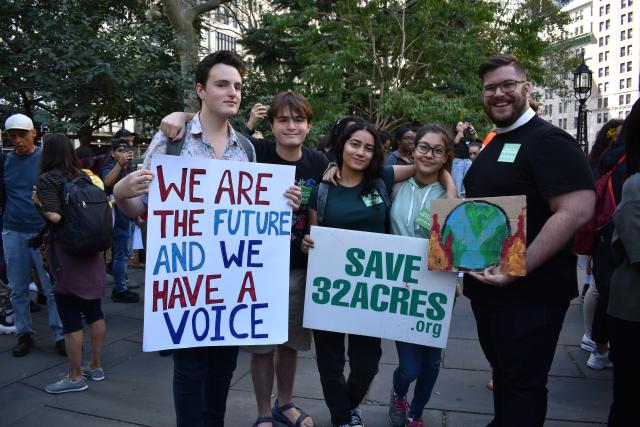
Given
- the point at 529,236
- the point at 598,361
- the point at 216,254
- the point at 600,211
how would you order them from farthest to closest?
the point at 598,361
the point at 600,211
the point at 216,254
the point at 529,236

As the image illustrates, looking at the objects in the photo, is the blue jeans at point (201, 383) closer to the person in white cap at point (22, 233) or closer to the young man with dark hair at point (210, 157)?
the young man with dark hair at point (210, 157)

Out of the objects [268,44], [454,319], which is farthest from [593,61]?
[454,319]

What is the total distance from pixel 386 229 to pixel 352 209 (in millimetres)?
281

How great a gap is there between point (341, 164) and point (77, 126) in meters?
5.49

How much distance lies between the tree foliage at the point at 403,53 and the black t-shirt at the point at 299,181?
31.3 feet

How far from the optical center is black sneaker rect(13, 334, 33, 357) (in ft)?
15.5

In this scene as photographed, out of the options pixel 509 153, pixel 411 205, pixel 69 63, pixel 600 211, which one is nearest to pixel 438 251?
pixel 411 205

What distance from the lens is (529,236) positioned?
2.58 metres

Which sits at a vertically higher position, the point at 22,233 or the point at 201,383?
the point at 22,233

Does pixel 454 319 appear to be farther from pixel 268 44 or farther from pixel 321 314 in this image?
pixel 268 44

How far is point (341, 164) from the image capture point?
128 inches

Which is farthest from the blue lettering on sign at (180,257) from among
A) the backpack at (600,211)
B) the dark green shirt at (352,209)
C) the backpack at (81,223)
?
the backpack at (600,211)

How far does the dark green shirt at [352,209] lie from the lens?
10.4 feet

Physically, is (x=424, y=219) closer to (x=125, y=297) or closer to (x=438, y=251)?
(x=438, y=251)
